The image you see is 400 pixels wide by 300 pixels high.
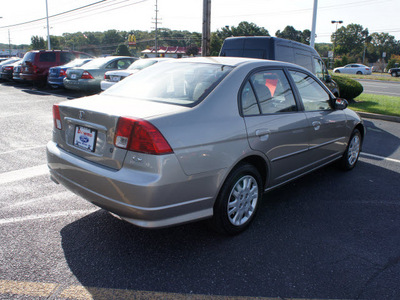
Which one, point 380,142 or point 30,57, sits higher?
point 30,57

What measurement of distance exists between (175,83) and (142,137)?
1.03 meters

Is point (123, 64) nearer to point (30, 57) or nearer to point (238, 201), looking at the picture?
point (30, 57)

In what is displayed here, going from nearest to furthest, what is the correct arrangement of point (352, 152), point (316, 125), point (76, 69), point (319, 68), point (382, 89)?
point (316, 125)
point (352, 152)
point (319, 68)
point (76, 69)
point (382, 89)

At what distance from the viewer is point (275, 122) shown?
3580 millimetres

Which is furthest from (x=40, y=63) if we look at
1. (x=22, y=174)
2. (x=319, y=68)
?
(x=22, y=174)

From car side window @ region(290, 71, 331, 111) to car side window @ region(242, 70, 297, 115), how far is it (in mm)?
254

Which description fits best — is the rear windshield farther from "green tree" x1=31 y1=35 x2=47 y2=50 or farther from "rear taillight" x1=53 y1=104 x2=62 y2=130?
"green tree" x1=31 y1=35 x2=47 y2=50

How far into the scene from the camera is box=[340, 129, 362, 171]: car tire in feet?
17.4

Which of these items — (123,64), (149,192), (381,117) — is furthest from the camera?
(123,64)

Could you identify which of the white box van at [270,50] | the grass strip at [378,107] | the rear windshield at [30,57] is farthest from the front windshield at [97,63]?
the grass strip at [378,107]

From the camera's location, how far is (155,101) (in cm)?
315

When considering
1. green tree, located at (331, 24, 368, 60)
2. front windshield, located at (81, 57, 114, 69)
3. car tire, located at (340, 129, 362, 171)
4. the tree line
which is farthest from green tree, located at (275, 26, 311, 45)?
car tire, located at (340, 129, 362, 171)

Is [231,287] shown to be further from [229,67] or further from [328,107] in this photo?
[328,107]

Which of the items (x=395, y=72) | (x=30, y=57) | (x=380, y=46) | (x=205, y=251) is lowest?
(x=205, y=251)
